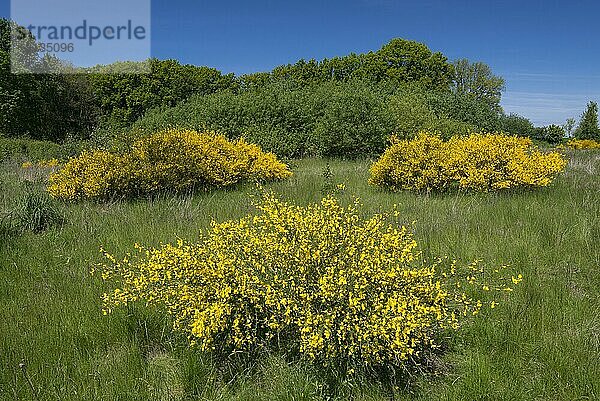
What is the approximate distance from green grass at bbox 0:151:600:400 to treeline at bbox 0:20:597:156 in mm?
9645

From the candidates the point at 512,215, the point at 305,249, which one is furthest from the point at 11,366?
the point at 512,215

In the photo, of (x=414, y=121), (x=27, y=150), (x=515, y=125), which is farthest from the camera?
(x=515, y=125)

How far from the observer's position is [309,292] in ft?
8.90

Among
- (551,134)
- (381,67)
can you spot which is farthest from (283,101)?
A: (551,134)

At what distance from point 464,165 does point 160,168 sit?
16.8 ft

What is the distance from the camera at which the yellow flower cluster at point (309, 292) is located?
2.52 metres

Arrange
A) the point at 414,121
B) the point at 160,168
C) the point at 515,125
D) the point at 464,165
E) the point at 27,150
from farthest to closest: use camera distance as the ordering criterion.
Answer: the point at 515,125 < the point at 27,150 < the point at 414,121 < the point at 160,168 < the point at 464,165

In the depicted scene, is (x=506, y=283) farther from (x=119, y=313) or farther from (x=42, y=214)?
(x=42, y=214)

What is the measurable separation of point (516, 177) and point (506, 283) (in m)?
3.99

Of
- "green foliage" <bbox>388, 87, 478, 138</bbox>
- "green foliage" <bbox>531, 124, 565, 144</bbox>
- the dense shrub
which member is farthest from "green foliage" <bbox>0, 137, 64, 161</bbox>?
"green foliage" <bbox>531, 124, 565, 144</bbox>

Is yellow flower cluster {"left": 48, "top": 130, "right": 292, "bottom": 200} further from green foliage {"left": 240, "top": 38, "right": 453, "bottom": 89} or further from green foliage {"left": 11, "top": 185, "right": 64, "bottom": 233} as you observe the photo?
green foliage {"left": 240, "top": 38, "right": 453, "bottom": 89}

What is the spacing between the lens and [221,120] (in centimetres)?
1672

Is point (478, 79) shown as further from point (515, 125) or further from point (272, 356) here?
point (272, 356)

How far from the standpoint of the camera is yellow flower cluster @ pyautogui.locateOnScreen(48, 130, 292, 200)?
7559 mm
